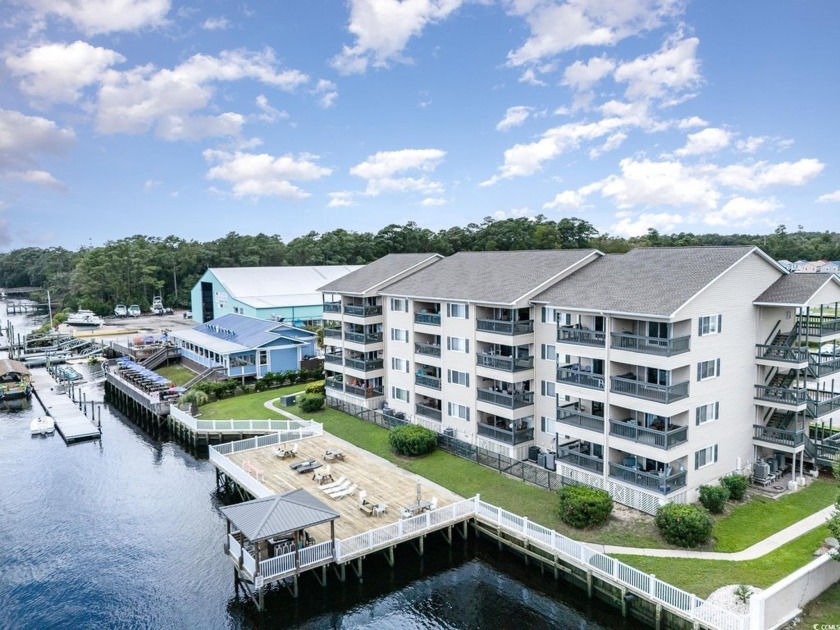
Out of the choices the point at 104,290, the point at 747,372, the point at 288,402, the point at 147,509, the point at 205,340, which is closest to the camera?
the point at 747,372

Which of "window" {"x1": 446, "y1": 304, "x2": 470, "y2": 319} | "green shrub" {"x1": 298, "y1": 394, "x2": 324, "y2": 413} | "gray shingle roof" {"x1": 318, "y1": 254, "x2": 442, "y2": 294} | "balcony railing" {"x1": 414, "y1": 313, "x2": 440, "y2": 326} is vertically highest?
"gray shingle roof" {"x1": 318, "y1": 254, "x2": 442, "y2": 294}

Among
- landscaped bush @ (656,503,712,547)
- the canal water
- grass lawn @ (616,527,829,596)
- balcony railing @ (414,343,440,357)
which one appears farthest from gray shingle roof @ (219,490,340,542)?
balcony railing @ (414,343,440,357)

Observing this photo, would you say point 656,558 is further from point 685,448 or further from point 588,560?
point 685,448

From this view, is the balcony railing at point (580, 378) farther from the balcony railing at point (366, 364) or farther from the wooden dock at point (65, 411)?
the wooden dock at point (65, 411)

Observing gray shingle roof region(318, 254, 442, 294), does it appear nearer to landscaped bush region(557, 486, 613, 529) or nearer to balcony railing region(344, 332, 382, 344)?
balcony railing region(344, 332, 382, 344)

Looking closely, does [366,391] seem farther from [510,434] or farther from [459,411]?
[510,434]

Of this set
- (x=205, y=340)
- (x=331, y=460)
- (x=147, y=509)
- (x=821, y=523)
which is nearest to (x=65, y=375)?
(x=205, y=340)
